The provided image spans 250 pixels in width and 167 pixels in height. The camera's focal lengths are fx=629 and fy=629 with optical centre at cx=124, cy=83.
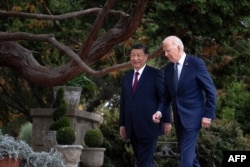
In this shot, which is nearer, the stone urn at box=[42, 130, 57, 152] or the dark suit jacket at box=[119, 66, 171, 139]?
the dark suit jacket at box=[119, 66, 171, 139]

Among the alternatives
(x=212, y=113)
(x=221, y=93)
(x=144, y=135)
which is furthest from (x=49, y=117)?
(x=212, y=113)

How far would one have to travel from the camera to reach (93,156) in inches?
492

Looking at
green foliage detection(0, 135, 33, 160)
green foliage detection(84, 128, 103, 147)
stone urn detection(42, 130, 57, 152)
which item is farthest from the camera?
green foliage detection(84, 128, 103, 147)

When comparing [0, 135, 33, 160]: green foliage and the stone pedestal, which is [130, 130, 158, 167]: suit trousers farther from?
the stone pedestal

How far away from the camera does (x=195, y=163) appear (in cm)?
616

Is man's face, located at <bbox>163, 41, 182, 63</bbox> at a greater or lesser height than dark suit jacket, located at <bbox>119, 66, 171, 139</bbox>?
greater

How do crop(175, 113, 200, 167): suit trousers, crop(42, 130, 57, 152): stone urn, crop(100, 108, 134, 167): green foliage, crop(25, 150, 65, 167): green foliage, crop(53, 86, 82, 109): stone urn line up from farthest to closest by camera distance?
crop(100, 108, 134, 167): green foliage → crop(53, 86, 82, 109): stone urn → crop(42, 130, 57, 152): stone urn → crop(25, 150, 65, 167): green foliage → crop(175, 113, 200, 167): suit trousers

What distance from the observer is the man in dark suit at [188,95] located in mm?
6113

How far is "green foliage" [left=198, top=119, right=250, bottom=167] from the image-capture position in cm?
1283

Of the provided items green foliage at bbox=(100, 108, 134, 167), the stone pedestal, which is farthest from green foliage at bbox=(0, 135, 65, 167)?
green foliage at bbox=(100, 108, 134, 167)

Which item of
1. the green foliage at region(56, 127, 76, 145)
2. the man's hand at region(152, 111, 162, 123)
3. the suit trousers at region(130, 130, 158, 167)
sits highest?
the man's hand at region(152, 111, 162, 123)

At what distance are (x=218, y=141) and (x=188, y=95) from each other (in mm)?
7177

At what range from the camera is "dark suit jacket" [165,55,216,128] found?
20.3ft

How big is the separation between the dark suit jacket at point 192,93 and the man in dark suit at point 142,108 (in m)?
0.31
